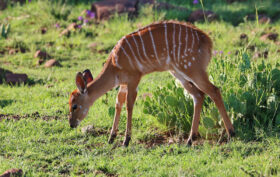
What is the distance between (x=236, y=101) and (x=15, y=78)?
4302 millimetres

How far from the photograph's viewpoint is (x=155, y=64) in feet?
18.1

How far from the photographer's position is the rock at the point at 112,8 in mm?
11875

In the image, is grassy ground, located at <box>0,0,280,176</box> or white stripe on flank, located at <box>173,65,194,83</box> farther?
white stripe on flank, located at <box>173,65,194,83</box>

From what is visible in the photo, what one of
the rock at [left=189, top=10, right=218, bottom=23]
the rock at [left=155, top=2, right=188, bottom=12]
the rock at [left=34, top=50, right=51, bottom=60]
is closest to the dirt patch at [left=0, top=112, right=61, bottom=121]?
the rock at [left=34, top=50, right=51, bottom=60]

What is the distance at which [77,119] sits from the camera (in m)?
5.63

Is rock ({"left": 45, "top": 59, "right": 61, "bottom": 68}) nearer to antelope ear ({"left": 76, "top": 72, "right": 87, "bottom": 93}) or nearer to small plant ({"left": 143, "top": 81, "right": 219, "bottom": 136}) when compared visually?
small plant ({"left": 143, "top": 81, "right": 219, "bottom": 136})

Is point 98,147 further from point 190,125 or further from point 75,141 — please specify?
point 190,125

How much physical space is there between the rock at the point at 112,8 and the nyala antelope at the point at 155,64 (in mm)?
6416

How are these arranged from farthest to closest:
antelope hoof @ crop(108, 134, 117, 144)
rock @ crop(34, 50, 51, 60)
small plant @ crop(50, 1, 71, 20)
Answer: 1. small plant @ crop(50, 1, 71, 20)
2. rock @ crop(34, 50, 51, 60)
3. antelope hoof @ crop(108, 134, 117, 144)

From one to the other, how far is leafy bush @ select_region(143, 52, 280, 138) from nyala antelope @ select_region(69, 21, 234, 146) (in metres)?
0.26

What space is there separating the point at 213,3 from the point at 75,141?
886 cm

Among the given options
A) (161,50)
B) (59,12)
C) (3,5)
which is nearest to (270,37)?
(59,12)

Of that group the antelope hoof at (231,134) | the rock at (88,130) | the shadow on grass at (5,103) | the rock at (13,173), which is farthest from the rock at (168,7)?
the rock at (13,173)

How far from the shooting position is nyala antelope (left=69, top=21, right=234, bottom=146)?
5402mm
